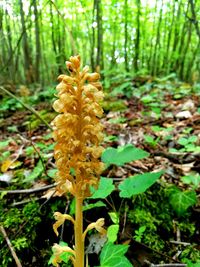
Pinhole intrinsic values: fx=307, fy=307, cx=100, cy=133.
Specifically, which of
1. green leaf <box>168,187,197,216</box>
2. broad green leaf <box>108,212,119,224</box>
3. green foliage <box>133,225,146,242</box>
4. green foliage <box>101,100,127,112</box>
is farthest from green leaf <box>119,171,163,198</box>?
green foliage <box>101,100,127,112</box>

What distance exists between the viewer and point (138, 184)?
173 cm

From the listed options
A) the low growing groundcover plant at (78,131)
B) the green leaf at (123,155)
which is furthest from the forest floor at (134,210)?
the low growing groundcover plant at (78,131)

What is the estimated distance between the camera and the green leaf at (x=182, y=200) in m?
2.02

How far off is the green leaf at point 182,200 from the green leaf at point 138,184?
42 centimetres

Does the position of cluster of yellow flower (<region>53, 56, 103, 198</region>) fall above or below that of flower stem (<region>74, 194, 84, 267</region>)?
above

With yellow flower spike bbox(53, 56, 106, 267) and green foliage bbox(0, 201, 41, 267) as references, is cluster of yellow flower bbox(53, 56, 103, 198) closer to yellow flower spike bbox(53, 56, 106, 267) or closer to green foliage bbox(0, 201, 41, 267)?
yellow flower spike bbox(53, 56, 106, 267)

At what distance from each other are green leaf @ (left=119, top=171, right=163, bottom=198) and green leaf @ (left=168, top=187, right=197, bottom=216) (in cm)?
42

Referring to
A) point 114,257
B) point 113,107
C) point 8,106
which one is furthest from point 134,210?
point 8,106

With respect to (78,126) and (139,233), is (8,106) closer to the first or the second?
(139,233)

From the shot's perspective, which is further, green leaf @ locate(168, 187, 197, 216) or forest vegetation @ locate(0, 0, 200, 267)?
green leaf @ locate(168, 187, 197, 216)

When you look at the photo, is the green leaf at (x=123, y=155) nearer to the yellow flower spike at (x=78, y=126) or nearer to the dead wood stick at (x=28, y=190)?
the dead wood stick at (x=28, y=190)

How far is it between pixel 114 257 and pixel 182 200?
80 cm

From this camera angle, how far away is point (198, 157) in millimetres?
2742

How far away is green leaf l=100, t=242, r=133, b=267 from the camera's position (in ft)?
4.53
